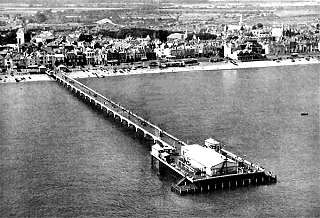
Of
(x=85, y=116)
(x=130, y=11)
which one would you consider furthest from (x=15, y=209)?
(x=130, y=11)

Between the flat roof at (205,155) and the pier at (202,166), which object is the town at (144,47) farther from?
the flat roof at (205,155)

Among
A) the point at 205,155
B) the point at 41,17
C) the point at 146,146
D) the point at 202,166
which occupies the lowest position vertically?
the point at 41,17

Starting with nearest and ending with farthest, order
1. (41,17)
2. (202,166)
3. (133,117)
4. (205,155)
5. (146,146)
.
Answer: (202,166), (205,155), (146,146), (133,117), (41,17)

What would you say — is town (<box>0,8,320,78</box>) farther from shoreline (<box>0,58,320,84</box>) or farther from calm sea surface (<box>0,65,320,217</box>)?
calm sea surface (<box>0,65,320,217</box>)

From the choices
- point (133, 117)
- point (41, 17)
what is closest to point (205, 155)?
point (133, 117)

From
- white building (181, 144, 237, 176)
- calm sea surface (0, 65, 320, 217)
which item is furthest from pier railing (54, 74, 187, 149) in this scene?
white building (181, 144, 237, 176)

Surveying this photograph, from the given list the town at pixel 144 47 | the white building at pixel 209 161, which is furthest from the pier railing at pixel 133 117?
the town at pixel 144 47

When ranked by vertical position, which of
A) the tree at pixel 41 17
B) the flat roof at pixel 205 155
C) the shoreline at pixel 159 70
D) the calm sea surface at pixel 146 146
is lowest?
the shoreline at pixel 159 70

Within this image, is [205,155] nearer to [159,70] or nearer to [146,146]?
[146,146]
